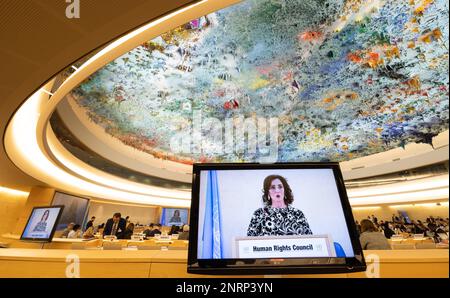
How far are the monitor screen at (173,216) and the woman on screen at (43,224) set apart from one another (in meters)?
13.4

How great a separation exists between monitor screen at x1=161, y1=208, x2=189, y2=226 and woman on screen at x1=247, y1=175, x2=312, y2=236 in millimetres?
15895

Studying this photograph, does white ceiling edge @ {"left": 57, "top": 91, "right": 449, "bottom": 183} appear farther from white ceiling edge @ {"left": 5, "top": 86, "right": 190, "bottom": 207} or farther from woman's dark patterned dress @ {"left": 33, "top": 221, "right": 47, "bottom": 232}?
woman's dark patterned dress @ {"left": 33, "top": 221, "right": 47, "bottom": 232}

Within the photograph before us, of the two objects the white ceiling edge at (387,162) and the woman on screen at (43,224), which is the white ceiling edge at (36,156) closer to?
the woman on screen at (43,224)

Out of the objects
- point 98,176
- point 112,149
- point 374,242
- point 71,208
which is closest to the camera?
point 374,242

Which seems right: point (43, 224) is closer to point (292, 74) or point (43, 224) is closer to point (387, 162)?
point (292, 74)

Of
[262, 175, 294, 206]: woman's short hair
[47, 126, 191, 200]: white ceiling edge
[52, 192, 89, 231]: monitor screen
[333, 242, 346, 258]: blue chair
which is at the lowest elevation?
[333, 242, 346, 258]: blue chair

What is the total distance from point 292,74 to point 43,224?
212 inches

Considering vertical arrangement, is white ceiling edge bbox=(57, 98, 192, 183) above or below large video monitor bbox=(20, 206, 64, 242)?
above

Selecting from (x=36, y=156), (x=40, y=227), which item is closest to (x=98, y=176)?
(x=36, y=156)

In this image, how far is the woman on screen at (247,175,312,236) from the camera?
79cm

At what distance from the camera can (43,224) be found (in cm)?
289

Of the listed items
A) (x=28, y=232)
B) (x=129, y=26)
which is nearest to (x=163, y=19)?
(x=129, y=26)

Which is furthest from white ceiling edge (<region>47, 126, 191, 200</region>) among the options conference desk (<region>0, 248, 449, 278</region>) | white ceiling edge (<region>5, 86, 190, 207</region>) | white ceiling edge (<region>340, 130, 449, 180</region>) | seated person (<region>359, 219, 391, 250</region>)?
white ceiling edge (<region>340, 130, 449, 180</region>)
